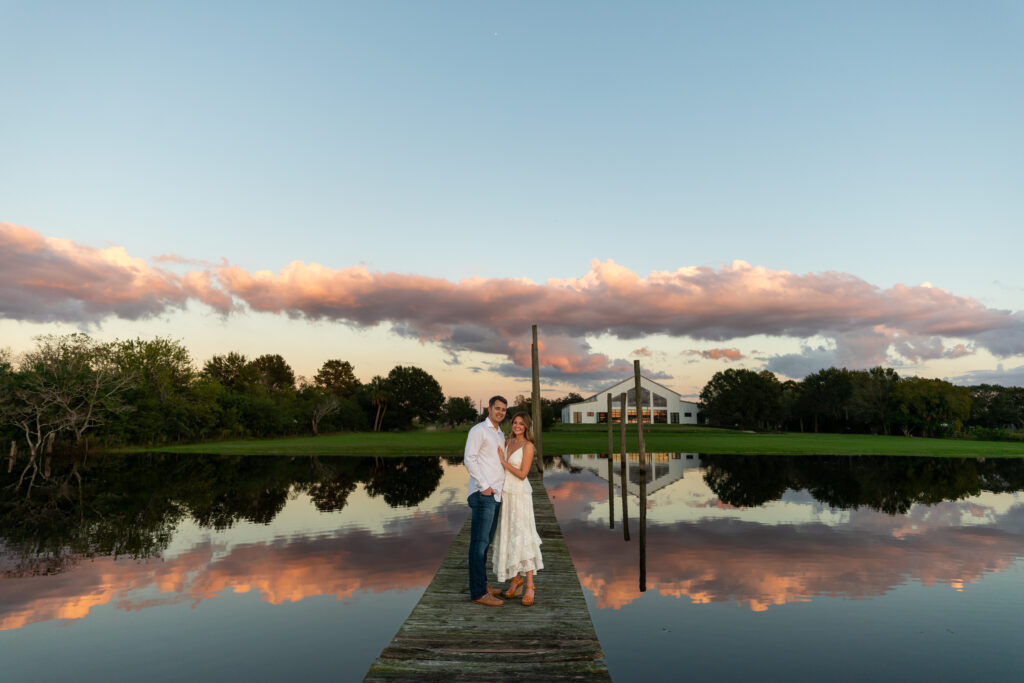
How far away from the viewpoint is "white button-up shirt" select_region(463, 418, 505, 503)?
721cm

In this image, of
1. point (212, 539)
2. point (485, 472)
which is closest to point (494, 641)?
point (485, 472)

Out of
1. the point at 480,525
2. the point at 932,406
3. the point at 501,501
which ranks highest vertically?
the point at 932,406

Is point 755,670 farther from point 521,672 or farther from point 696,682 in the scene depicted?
point 521,672

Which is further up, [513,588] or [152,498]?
[513,588]

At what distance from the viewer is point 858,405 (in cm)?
8656

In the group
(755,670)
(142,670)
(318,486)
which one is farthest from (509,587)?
(318,486)

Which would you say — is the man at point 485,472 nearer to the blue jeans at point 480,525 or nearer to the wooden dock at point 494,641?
the blue jeans at point 480,525

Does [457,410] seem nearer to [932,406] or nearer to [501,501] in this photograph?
[932,406]

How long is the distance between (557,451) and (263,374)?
259 ft

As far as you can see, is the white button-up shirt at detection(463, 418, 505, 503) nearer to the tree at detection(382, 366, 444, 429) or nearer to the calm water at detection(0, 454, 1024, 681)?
the calm water at detection(0, 454, 1024, 681)

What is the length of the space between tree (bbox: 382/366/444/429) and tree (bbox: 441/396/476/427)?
1363cm

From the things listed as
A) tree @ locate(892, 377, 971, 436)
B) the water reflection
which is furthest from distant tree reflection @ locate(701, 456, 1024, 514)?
tree @ locate(892, 377, 971, 436)

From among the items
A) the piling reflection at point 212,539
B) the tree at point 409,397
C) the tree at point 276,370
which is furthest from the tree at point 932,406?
the tree at point 276,370

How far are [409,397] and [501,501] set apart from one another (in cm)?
10331
